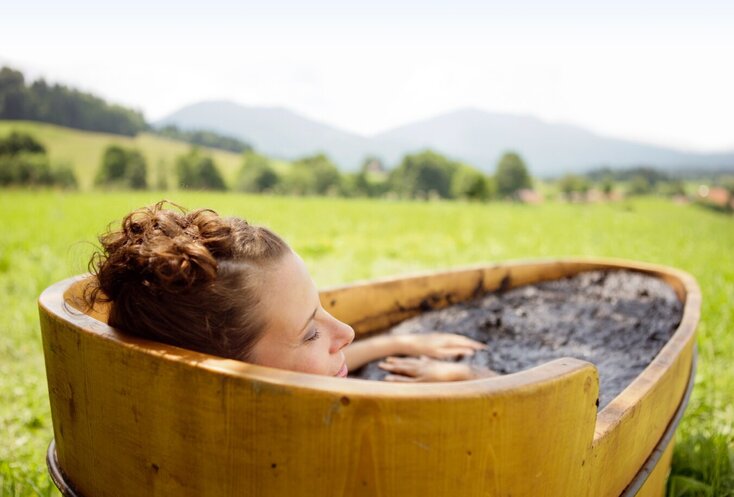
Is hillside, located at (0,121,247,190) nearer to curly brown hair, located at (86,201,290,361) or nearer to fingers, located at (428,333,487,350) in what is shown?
fingers, located at (428,333,487,350)

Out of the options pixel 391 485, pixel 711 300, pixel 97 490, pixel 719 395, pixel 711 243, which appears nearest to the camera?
pixel 391 485

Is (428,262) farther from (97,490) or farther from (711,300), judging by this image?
(97,490)

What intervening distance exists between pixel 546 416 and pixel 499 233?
8.34 meters

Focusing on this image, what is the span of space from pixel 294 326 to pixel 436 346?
140 centimetres

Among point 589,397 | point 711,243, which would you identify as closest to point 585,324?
point 589,397

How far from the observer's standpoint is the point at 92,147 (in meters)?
48.2

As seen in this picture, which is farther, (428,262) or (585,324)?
(428,262)

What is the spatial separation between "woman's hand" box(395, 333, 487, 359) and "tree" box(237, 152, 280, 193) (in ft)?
158

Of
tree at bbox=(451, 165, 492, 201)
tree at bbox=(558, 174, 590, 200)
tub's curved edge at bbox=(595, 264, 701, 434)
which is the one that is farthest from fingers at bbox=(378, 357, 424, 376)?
tree at bbox=(558, 174, 590, 200)

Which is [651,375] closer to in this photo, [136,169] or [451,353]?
[451,353]

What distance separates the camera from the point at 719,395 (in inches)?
119

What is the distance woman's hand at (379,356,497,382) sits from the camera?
85.9 inches

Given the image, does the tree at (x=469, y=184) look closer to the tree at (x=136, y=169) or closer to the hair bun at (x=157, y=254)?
the tree at (x=136, y=169)

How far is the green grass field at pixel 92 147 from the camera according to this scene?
43.6 m
